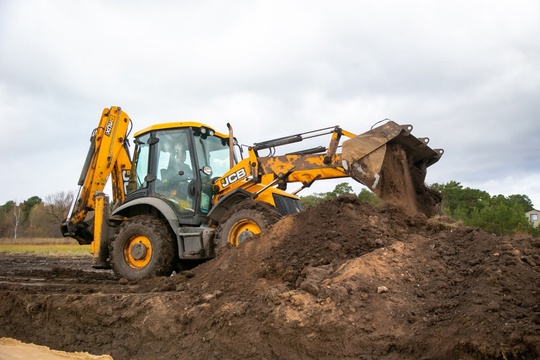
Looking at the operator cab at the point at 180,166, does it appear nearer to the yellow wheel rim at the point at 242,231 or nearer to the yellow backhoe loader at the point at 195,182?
the yellow backhoe loader at the point at 195,182

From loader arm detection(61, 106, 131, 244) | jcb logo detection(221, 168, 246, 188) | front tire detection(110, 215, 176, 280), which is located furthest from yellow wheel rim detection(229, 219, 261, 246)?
loader arm detection(61, 106, 131, 244)

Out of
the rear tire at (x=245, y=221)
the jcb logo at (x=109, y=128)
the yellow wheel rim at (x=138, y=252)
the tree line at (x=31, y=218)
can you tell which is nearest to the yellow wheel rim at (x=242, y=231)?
the rear tire at (x=245, y=221)

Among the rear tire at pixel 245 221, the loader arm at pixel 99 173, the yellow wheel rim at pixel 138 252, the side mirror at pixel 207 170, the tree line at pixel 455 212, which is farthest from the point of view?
the tree line at pixel 455 212

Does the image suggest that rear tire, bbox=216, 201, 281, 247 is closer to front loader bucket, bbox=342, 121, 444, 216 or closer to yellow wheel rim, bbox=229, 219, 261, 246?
yellow wheel rim, bbox=229, 219, 261, 246

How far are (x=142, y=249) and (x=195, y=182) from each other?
1495 millimetres

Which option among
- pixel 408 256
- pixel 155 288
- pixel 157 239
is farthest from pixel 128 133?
pixel 408 256

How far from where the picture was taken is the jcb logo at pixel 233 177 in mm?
8758

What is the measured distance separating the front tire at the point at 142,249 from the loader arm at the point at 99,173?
4.82 feet

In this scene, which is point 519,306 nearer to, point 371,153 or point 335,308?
point 335,308

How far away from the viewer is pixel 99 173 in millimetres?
10352

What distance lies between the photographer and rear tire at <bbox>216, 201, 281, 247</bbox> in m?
7.72

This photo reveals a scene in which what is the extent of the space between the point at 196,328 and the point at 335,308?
63.5 inches

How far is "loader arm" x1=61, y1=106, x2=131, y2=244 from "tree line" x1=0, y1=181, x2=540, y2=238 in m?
0.59

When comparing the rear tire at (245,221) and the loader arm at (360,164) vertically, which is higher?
the loader arm at (360,164)
